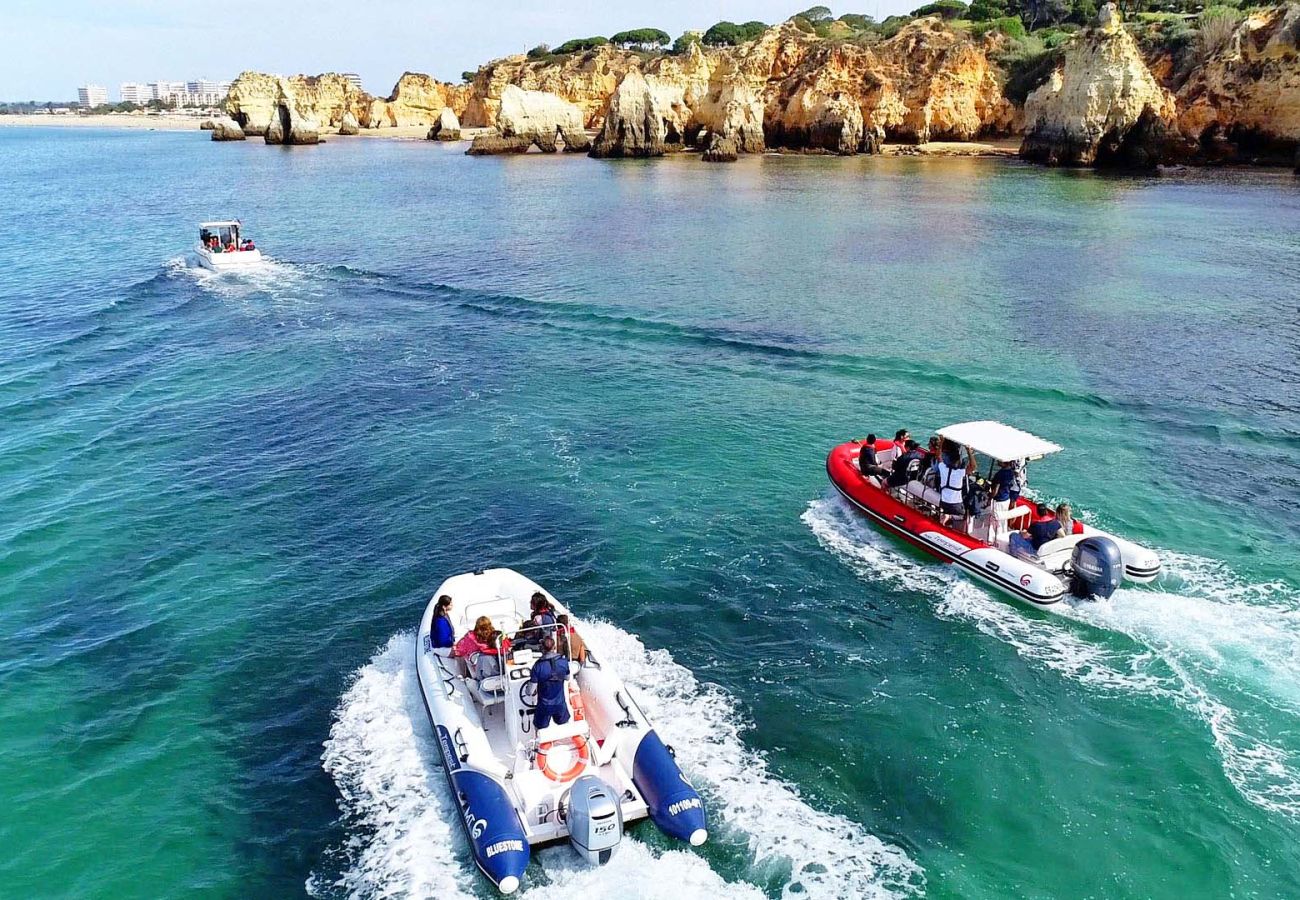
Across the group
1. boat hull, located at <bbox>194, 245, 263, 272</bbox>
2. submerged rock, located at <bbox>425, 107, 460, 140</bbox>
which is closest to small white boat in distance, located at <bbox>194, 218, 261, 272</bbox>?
boat hull, located at <bbox>194, 245, 263, 272</bbox>

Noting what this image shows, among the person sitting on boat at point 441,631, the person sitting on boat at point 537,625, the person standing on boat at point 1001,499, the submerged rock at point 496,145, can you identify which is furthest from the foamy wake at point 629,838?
the submerged rock at point 496,145

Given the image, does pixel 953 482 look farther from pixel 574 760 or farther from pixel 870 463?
pixel 574 760

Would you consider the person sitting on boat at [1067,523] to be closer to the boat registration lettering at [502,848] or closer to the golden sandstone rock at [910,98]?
the boat registration lettering at [502,848]

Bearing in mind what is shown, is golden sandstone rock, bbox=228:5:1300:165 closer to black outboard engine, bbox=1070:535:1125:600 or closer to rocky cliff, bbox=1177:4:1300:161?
rocky cliff, bbox=1177:4:1300:161

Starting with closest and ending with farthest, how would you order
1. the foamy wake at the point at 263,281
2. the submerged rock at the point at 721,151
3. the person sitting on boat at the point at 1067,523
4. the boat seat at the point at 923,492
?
the person sitting on boat at the point at 1067,523 < the boat seat at the point at 923,492 < the foamy wake at the point at 263,281 < the submerged rock at the point at 721,151

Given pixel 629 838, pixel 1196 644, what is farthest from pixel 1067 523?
pixel 629 838

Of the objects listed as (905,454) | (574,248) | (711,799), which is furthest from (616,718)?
(574,248)
